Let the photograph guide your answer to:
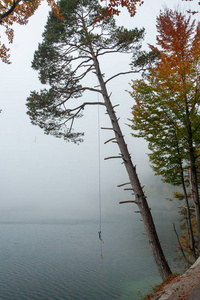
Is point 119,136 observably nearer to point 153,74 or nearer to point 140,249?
point 153,74

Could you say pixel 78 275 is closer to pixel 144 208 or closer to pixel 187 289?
pixel 144 208

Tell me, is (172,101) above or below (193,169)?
above

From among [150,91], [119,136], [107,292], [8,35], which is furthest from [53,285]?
[8,35]

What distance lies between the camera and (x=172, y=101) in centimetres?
852

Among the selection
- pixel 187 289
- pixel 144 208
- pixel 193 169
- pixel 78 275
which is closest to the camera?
pixel 187 289

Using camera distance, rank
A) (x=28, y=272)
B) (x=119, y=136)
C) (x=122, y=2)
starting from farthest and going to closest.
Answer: (x=28, y=272)
(x=119, y=136)
(x=122, y=2)

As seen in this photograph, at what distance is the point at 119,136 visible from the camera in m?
8.05

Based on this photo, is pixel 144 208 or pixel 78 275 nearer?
pixel 144 208

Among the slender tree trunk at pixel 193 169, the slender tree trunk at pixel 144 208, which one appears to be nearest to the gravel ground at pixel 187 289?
the slender tree trunk at pixel 144 208

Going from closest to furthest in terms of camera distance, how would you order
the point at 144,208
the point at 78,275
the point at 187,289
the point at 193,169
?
the point at 187,289
the point at 144,208
the point at 193,169
the point at 78,275

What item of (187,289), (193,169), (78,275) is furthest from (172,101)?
(78,275)

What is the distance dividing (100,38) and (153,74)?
9.10 ft

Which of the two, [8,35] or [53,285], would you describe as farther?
[53,285]

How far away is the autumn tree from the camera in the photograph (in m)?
8.48
